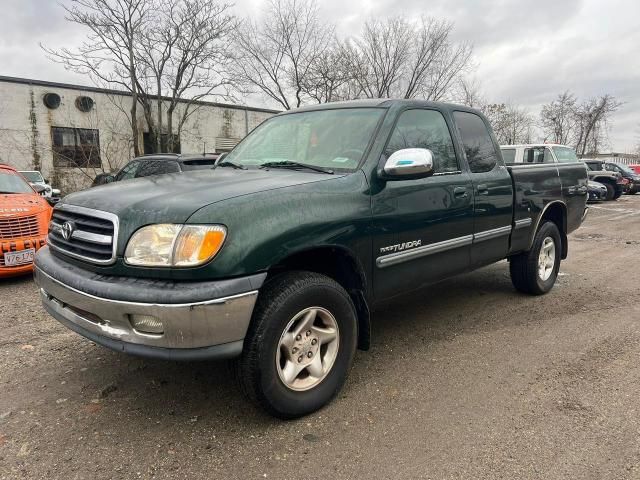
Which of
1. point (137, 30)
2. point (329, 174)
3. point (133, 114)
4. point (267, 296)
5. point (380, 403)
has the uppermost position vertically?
point (137, 30)

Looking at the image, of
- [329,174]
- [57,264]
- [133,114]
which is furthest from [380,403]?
[133,114]

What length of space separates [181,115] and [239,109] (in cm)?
291

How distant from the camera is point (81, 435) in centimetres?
254

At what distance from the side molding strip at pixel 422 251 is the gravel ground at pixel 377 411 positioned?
2.66ft

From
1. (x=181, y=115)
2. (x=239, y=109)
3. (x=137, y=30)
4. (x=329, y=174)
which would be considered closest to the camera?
(x=329, y=174)

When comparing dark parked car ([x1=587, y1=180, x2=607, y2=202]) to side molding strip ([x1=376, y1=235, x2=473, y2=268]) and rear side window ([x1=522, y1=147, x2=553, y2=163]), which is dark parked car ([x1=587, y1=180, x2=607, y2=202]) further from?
side molding strip ([x1=376, y1=235, x2=473, y2=268])

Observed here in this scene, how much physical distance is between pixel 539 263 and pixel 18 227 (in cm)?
612

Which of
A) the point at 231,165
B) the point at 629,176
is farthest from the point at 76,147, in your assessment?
the point at 629,176

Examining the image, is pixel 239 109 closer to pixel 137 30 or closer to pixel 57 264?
pixel 137 30

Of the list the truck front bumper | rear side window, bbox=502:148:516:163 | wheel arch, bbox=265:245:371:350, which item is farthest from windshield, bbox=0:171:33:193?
rear side window, bbox=502:148:516:163

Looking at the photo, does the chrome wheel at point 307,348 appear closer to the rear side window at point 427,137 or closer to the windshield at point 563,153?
the rear side window at point 427,137

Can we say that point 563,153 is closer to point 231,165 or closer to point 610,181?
point 610,181

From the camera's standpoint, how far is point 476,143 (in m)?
4.15

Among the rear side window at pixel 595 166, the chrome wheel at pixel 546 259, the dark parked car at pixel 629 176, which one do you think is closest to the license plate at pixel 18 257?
the chrome wheel at pixel 546 259
